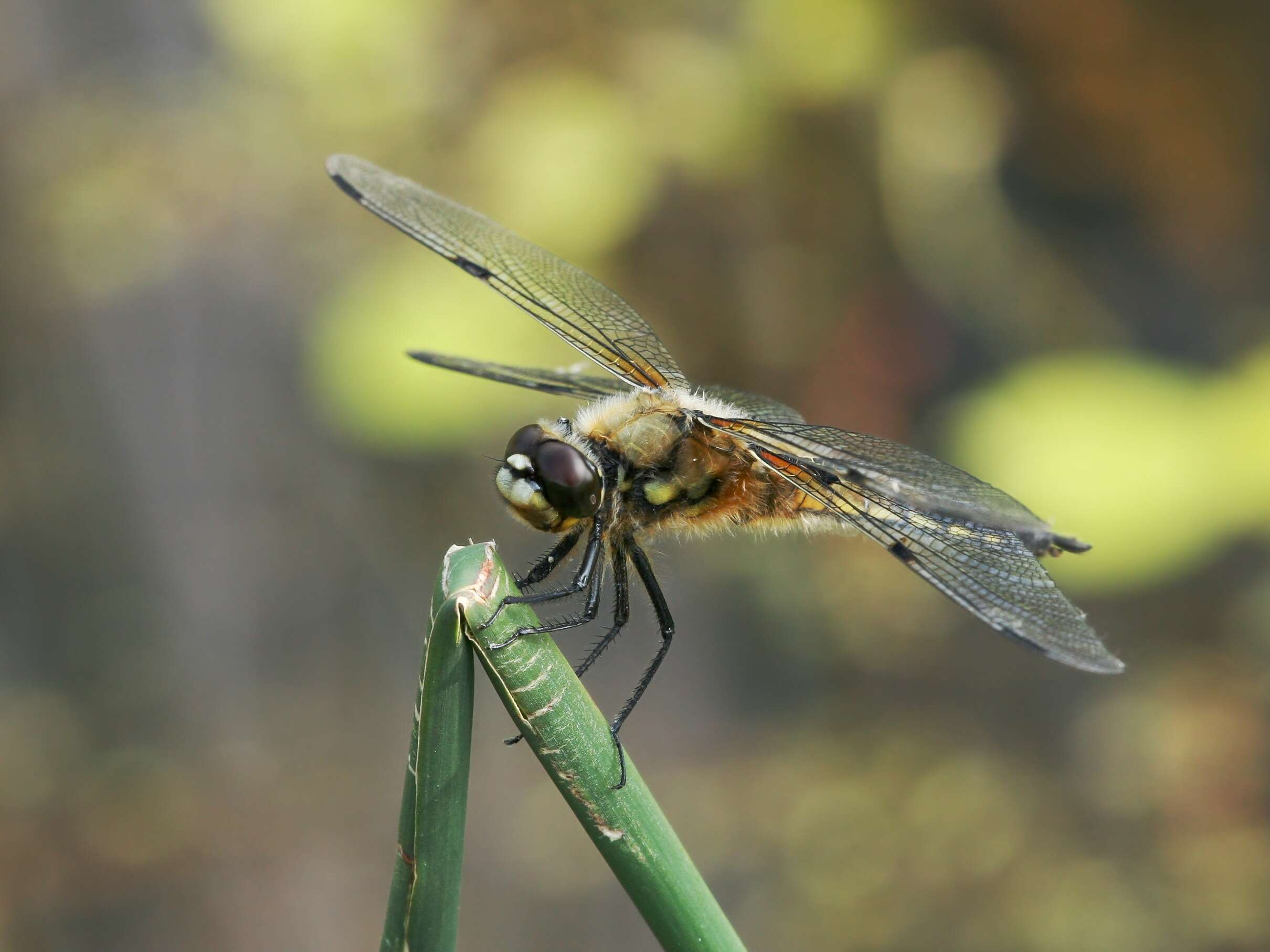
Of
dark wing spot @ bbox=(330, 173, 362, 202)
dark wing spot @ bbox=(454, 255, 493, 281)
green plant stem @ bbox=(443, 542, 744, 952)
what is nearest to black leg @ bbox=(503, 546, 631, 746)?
dark wing spot @ bbox=(454, 255, 493, 281)

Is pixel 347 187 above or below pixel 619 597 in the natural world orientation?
above

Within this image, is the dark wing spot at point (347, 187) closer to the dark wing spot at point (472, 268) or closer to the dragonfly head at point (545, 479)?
the dark wing spot at point (472, 268)

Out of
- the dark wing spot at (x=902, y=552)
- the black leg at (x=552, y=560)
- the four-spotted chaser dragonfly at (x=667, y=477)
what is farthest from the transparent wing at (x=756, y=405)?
the black leg at (x=552, y=560)

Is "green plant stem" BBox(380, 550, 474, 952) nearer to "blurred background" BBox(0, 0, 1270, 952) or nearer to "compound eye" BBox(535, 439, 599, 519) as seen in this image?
"compound eye" BBox(535, 439, 599, 519)

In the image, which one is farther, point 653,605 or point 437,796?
point 653,605

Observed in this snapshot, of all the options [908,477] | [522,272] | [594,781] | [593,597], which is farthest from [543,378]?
[594,781]

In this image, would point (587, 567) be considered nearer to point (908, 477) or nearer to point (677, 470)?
point (677, 470)

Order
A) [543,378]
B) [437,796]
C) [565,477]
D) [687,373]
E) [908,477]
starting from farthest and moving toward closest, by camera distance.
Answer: [687,373], [543,378], [908,477], [565,477], [437,796]
